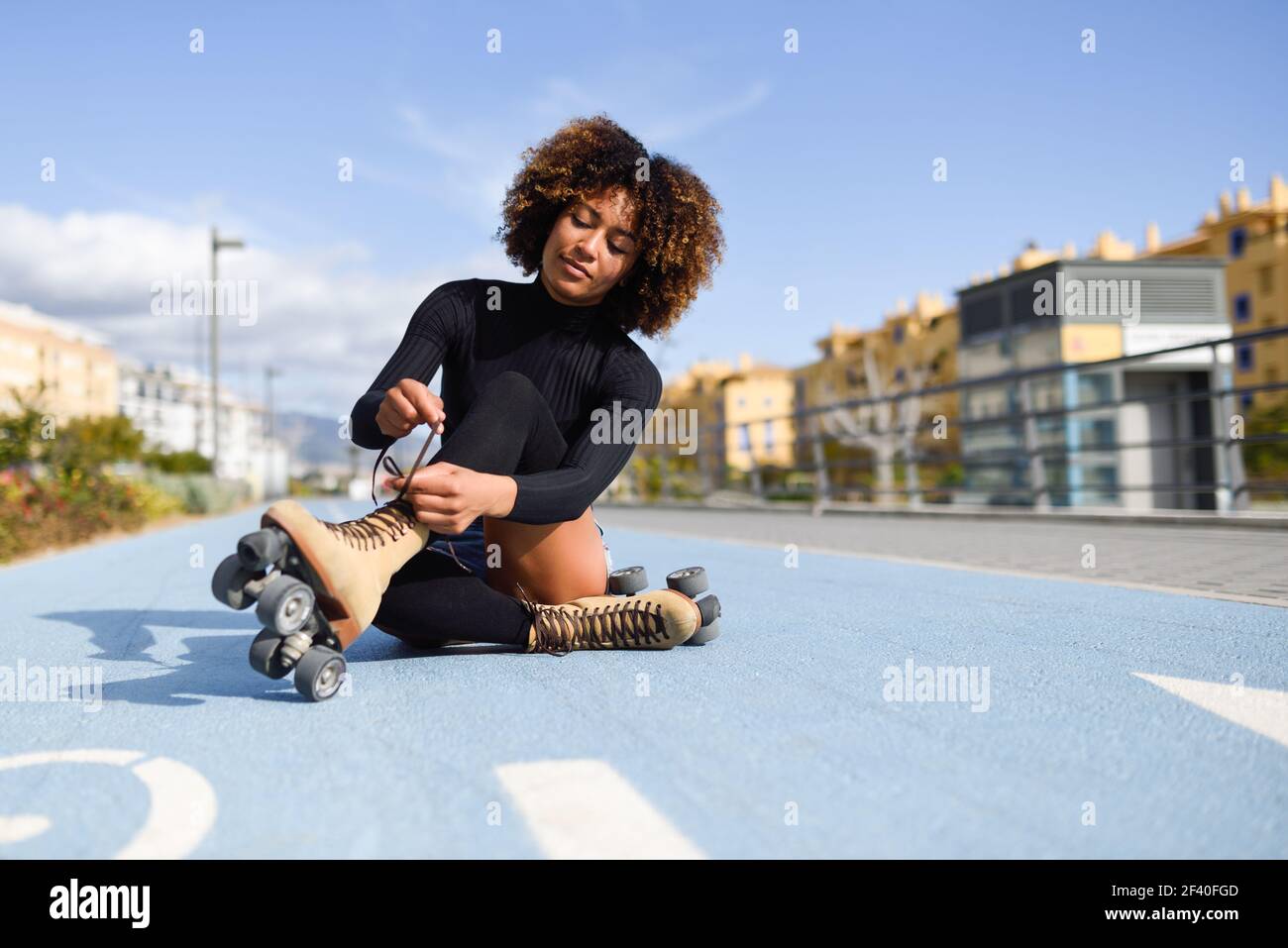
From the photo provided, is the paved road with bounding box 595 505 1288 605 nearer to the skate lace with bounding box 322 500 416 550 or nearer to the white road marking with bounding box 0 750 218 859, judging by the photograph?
the skate lace with bounding box 322 500 416 550

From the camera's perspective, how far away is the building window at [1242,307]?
42.3 meters

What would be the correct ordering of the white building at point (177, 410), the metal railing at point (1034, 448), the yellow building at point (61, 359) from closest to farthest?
the metal railing at point (1034, 448) < the yellow building at point (61, 359) < the white building at point (177, 410)

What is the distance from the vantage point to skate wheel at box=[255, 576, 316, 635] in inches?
76.0

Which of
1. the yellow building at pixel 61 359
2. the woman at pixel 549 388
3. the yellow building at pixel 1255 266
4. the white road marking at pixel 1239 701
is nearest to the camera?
the white road marking at pixel 1239 701

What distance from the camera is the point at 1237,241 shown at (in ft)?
143

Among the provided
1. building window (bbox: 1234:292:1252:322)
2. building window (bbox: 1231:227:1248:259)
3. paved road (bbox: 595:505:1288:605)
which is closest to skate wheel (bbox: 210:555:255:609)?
paved road (bbox: 595:505:1288:605)

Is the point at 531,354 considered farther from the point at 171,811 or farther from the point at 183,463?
the point at 183,463

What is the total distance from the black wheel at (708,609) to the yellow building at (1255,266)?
4174cm

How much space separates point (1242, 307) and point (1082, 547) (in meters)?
44.1

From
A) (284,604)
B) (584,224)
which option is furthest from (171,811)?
(584,224)

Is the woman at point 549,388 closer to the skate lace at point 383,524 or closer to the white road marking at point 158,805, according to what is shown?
the skate lace at point 383,524

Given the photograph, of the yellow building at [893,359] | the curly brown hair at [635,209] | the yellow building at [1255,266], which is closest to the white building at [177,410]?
the yellow building at [893,359]
